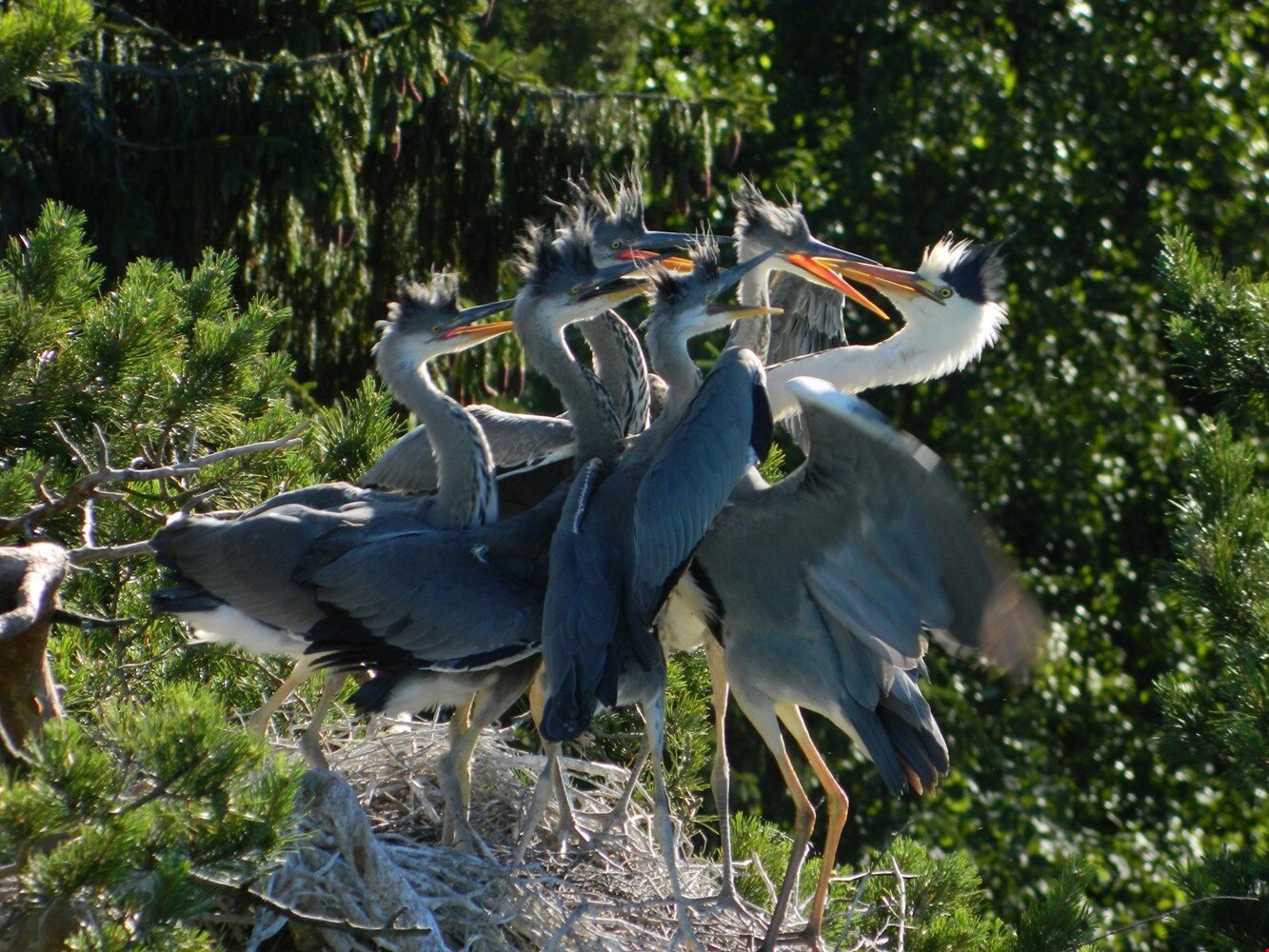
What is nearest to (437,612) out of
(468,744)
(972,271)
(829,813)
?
(468,744)

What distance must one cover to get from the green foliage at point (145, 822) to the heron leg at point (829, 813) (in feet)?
6.32

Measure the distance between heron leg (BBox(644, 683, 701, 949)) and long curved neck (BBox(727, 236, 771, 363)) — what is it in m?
0.96

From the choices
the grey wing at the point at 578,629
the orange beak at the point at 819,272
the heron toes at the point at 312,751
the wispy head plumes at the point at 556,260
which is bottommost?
the heron toes at the point at 312,751

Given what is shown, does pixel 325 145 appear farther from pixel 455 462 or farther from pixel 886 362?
pixel 886 362

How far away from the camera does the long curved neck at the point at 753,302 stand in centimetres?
458

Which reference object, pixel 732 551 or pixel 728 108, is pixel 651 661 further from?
pixel 728 108

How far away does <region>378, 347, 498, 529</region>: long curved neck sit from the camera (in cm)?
394

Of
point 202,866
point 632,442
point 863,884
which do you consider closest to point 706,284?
point 632,442

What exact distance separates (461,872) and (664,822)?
0.42 metres

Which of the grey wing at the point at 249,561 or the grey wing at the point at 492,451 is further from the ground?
the grey wing at the point at 249,561

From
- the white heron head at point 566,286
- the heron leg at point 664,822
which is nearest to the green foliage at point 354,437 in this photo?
the white heron head at point 566,286

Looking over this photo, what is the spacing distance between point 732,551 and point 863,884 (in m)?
0.82

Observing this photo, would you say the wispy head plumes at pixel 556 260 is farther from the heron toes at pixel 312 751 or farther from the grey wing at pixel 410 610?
the heron toes at pixel 312 751

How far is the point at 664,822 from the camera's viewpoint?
359 centimetres
